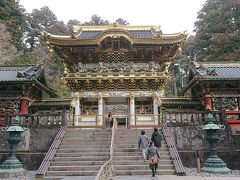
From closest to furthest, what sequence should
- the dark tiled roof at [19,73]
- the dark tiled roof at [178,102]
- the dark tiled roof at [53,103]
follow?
the dark tiled roof at [19,73], the dark tiled roof at [178,102], the dark tiled roof at [53,103]

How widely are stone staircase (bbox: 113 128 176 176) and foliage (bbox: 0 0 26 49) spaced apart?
39.5 meters

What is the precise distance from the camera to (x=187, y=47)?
60.9m

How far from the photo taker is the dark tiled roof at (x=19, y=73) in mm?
22672

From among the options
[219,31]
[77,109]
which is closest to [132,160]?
[77,109]

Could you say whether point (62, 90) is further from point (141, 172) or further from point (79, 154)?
point (141, 172)

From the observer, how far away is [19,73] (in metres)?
22.7

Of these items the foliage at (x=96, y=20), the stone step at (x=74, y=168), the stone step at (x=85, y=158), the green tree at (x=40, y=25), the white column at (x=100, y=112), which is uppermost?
the foliage at (x=96, y=20)

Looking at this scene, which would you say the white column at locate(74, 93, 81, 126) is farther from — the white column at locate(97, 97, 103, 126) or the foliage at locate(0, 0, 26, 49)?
the foliage at locate(0, 0, 26, 49)

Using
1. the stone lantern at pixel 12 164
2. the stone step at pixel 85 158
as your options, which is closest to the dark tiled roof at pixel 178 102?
the stone step at pixel 85 158

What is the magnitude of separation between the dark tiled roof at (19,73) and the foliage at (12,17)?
24300 millimetres

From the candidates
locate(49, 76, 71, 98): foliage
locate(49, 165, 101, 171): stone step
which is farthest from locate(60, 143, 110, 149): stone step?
locate(49, 76, 71, 98): foliage

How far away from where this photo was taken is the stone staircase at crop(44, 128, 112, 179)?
13.1m

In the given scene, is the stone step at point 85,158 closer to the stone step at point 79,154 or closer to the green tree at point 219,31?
the stone step at point 79,154

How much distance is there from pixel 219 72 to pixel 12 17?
44113 millimetres
